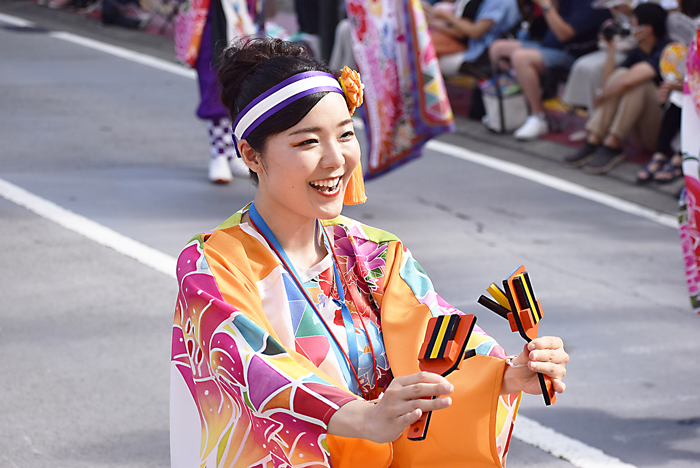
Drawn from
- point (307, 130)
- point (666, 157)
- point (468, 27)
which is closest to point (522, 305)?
point (307, 130)

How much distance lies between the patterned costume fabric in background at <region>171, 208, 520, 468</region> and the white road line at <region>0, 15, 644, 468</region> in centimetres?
125

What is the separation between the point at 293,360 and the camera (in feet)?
6.05

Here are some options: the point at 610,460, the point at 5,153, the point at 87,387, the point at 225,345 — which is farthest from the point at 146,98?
the point at 225,345

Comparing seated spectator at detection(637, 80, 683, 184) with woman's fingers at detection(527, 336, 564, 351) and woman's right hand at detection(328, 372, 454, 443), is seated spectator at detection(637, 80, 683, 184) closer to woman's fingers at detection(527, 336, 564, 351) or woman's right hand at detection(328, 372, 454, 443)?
woman's fingers at detection(527, 336, 564, 351)

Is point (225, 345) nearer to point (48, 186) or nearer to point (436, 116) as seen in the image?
point (436, 116)

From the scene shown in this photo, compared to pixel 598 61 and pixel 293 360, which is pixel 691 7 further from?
pixel 293 360

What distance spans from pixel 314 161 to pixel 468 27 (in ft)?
21.0

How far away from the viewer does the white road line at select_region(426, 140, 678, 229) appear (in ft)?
19.4

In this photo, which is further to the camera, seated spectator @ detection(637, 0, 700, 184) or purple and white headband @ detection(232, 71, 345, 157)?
seated spectator @ detection(637, 0, 700, 184)

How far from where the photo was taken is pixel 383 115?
5.57 meters

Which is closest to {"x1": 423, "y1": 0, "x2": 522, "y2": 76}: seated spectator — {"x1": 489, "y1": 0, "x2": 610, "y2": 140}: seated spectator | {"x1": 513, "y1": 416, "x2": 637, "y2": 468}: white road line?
{"x1": 489, "y1": 0, "x2": 610, "y2": 140}: seated spectator

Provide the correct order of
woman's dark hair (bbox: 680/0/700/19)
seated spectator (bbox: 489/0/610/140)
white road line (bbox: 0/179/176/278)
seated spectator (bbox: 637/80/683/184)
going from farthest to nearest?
seated spectator (bbox: 489/0/610/140) → seated spectator (bbox: 637/80/683/184) → woman's dark hair (bbox: 680/0/700/19) → white road line (bbox: 0/179/176/278)

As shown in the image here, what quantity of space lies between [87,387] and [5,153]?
3.37 m

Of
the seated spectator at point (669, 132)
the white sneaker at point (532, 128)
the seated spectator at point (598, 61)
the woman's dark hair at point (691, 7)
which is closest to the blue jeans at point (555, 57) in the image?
the seated spectator at point (598, 61)
